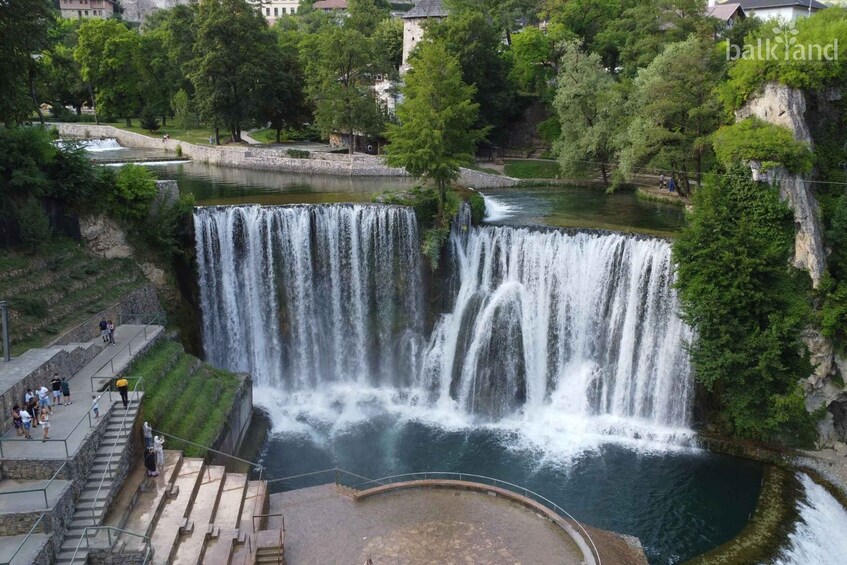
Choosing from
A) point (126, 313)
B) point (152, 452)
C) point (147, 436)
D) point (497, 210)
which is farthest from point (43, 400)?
point (497, 210)

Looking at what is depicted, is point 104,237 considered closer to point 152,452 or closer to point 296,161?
point 152,452

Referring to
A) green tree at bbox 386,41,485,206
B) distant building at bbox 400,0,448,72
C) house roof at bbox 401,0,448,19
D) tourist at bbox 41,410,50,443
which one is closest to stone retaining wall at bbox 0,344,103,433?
tourist at bbox 41,410,50,443

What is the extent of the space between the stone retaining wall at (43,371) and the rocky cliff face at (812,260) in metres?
24.0

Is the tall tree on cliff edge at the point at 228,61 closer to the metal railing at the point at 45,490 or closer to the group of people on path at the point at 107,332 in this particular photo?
the group of people on path at the point at 107,332

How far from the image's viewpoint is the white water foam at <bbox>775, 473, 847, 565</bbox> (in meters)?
18.6

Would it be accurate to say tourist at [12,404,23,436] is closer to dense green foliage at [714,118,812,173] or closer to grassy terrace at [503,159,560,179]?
dense green foliage at [714,118,812,173]

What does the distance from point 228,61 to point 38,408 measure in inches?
1510

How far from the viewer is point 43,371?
18438 millimetres

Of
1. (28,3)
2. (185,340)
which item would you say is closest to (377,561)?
(185,340)

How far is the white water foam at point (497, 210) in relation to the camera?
3297cm

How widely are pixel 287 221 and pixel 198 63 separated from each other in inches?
1081

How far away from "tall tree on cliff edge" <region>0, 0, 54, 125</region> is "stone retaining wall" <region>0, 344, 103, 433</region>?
389 inches

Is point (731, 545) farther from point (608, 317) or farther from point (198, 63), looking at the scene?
point (198, 63)

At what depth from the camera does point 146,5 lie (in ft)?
448
